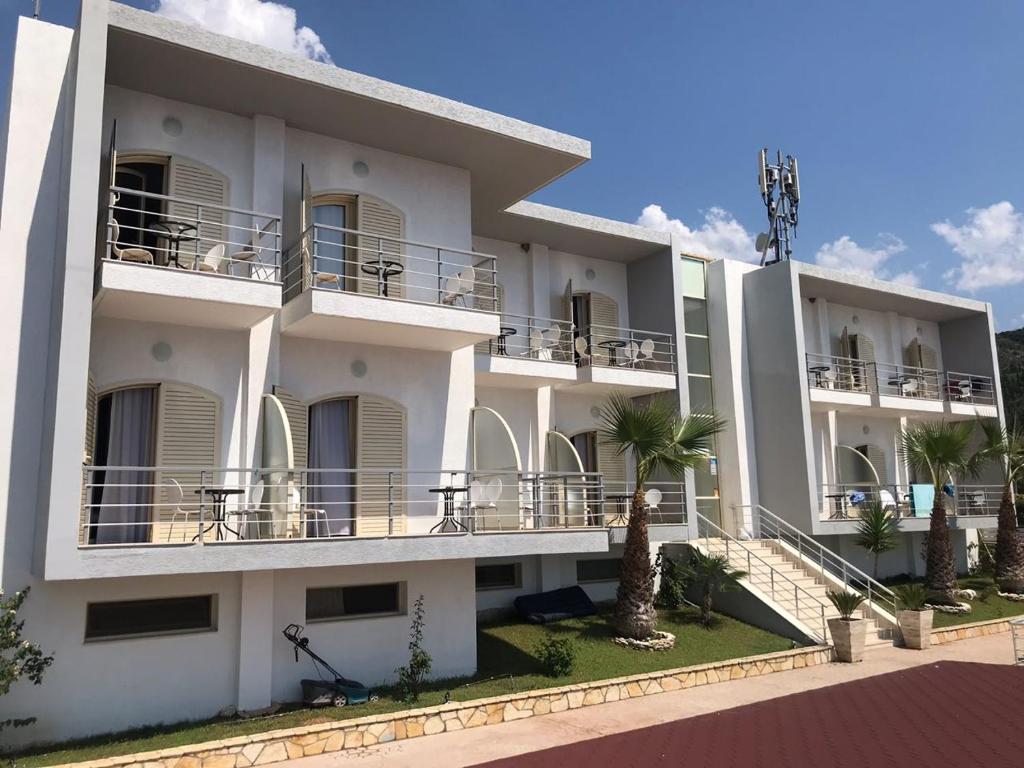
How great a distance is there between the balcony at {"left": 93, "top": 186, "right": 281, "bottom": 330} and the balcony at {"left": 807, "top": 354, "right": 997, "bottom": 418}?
15961 mm

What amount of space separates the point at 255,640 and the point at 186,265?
5960 mm

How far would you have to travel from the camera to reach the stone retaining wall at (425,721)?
9766 mm

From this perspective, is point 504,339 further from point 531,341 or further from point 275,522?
point 275,522

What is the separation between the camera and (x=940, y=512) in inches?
813

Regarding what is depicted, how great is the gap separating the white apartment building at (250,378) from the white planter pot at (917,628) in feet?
17.3

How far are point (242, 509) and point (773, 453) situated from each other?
598 inches

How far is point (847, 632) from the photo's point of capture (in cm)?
1573

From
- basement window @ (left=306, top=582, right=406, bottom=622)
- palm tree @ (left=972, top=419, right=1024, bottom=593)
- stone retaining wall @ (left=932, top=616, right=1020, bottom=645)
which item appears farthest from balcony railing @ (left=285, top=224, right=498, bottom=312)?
palm tree @ (left=972, top=419, right=1024, bottom=593)

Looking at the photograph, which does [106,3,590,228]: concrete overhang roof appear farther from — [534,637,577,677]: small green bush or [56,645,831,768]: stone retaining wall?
[56,645,831,768]: stone retaining wall

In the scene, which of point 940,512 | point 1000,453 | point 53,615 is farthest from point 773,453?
point 53,615

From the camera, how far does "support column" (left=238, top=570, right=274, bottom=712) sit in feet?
39.4

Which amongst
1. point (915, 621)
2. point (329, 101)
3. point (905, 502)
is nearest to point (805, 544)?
point (905, 502)

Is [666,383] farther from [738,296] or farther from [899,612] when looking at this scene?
[899,612]

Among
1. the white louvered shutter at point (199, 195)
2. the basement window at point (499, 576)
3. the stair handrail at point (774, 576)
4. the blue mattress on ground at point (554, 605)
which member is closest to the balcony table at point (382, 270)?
the white louvered shutter at point (199, 195)
